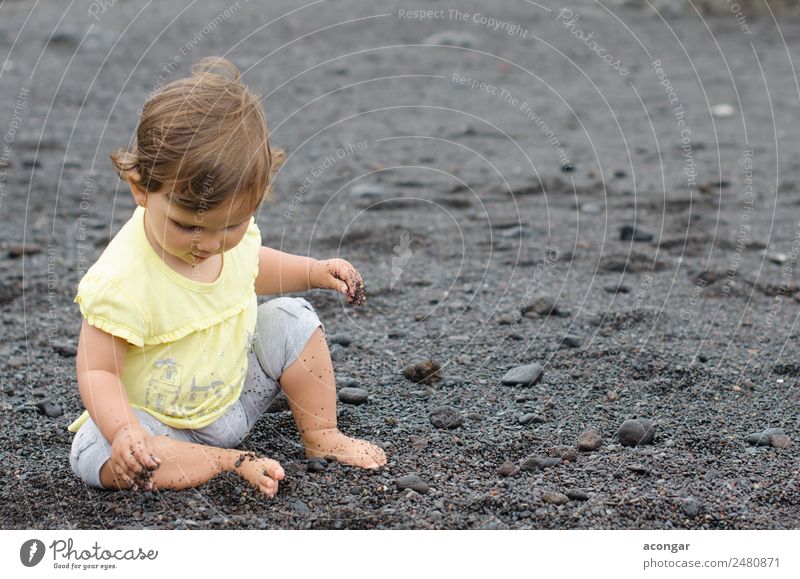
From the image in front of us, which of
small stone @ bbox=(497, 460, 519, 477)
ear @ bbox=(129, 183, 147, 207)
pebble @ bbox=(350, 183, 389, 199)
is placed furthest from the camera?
pebble @ bbox=(350, 183, 389, 199)

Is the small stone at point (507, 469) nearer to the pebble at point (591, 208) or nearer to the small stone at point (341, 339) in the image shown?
the small stone at point (341, 339)

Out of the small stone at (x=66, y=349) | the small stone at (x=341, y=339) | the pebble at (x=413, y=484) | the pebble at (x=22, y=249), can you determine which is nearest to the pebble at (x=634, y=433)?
the pebble at (x=413, y=484)

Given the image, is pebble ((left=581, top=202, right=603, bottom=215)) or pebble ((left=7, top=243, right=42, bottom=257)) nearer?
pebble ((left=7, top=243, right=42, bottom=257))

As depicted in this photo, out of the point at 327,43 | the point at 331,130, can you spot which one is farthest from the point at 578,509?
the point at 327,43

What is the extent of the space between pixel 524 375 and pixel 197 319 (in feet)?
4.47

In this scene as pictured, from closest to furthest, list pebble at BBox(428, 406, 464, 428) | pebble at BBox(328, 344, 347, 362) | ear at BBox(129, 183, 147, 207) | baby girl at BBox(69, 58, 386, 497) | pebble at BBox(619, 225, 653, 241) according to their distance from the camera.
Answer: baby girl at BBox(69, 58, 386, 497) → ear at BBox(129, 183, 147, 207) → pebble at BBox(428, 406, 464, 428) → pebble at BBox(328, 344, 347, 362) → pebble at BBox(619, 225, 653, 241)

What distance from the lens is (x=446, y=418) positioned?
3.38 m

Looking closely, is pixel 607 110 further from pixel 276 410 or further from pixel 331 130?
pixel 276 410

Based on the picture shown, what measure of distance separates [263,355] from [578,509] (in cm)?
105

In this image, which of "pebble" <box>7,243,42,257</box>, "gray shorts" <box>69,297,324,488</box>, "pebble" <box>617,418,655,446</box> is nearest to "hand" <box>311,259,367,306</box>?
"gray shorts" <box>69,297,324,488</box>

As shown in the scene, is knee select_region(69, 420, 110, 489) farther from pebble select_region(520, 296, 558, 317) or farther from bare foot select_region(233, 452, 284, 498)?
pebble select_region(520, 296, 558, 317)

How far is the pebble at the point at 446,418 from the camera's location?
3.37 metres

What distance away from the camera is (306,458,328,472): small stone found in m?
3.02

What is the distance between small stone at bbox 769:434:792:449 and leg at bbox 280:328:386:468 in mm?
1258
